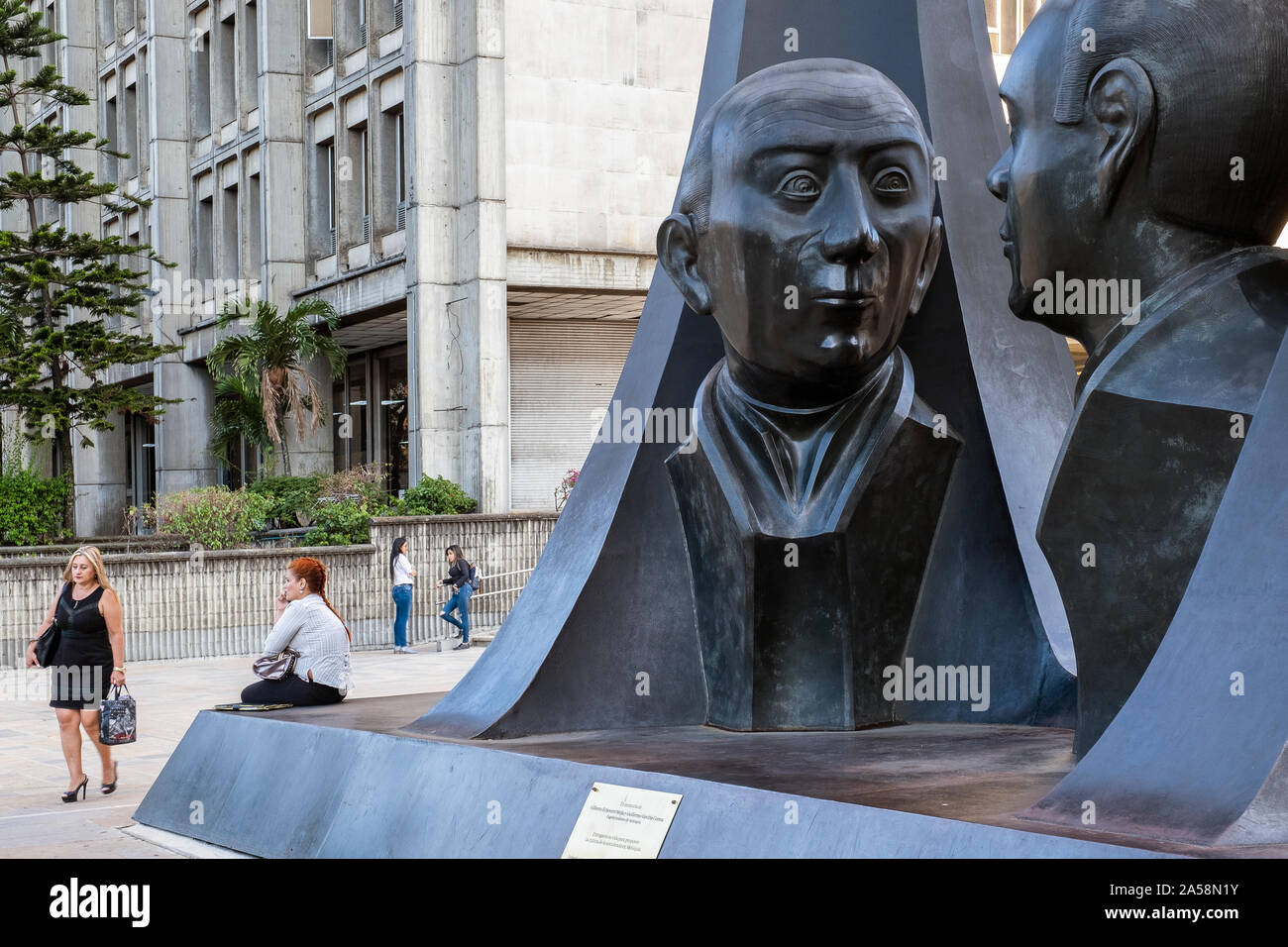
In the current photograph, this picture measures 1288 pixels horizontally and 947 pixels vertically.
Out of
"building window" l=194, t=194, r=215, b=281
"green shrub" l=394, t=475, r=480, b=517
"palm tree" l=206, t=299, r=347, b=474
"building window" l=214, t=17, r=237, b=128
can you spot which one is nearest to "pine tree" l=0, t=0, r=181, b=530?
"palm tree" l=206, t=299, r=347, b=474

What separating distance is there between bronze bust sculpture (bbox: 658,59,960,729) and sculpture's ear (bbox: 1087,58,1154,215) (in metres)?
1.22

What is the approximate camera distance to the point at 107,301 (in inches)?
1114

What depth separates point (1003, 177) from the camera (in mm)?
4699

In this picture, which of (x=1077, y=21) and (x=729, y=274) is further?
(x=729, y=274)

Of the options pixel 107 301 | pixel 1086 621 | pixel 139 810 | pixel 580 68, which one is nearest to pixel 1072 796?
pixel 1086 621

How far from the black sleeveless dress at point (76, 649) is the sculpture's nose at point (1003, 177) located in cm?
663

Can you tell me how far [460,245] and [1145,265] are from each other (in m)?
21.4

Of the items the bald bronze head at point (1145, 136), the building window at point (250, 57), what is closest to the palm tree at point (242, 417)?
the building window at point (250, 57)

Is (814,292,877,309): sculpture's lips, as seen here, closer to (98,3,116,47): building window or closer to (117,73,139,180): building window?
(117,73,139,180): building window

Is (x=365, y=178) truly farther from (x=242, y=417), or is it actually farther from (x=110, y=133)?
(x=110, y=133)

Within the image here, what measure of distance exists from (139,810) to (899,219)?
181 inches

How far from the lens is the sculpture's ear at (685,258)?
5926mm

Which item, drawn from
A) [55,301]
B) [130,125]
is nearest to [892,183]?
[55,301]
